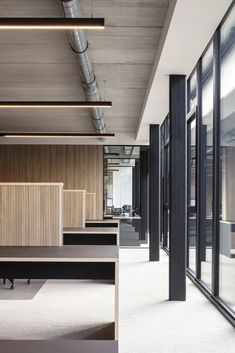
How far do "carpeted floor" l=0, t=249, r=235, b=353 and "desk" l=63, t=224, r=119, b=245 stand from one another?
0.66 meters

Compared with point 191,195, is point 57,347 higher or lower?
lower

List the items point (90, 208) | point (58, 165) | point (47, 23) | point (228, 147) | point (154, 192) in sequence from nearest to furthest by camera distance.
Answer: point (47, 23) → point (228, 147) → point (154, 192) → point (90, 208) → point (58, 165)

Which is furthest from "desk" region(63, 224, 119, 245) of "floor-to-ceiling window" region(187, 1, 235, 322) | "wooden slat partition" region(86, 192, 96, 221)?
"wooden slat partition" region(86, 192, 96, 221)

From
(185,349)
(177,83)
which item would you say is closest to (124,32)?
(177,83)

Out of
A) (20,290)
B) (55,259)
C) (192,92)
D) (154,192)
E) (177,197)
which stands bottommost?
(20,290)

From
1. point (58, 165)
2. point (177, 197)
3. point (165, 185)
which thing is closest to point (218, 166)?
point (177, 197)

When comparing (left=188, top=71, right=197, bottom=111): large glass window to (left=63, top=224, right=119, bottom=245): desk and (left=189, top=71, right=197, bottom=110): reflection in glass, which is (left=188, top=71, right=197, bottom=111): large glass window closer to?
(left=189, top=71, right=197, bottom=110): reflection in glass

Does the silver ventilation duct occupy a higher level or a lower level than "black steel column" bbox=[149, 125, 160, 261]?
higher

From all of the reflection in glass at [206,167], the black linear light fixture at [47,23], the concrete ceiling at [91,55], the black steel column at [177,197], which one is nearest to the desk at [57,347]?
the black linear light fixture at [47,23]

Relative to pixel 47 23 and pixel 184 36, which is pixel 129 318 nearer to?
pixel 184 36

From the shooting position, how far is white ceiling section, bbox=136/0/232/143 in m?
4.06

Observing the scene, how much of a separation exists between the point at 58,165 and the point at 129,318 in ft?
28.3

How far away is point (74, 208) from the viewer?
26.2 feet

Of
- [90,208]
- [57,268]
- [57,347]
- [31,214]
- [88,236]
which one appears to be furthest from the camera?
[90,208]
